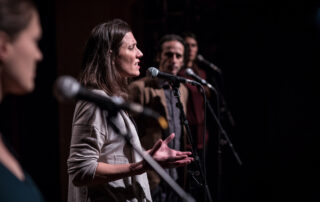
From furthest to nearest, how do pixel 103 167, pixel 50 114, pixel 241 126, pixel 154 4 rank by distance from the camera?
pixel 241 126 → pixel 154 4 → pixel 50 114 → pixel 103 167

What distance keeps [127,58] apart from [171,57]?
4.51 feet

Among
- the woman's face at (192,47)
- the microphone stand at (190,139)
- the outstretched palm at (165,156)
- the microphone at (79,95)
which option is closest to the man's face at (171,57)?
the woman's face at (192,47)

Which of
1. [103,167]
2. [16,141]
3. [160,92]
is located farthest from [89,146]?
[16,141]

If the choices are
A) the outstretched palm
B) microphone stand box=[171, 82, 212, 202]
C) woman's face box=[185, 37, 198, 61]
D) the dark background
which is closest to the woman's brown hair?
microphone stand box=[171, 82, 212, 202]

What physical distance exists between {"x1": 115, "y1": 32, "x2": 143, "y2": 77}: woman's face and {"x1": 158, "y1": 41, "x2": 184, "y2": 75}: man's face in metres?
1.29

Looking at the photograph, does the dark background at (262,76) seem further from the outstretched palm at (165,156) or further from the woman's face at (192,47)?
the outstretched palm at (165,156)

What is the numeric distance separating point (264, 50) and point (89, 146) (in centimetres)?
367

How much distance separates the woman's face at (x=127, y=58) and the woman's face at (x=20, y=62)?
760 millimetres

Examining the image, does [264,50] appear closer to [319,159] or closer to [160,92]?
[319,159]

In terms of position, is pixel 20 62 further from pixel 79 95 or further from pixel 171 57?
pixel 171 57

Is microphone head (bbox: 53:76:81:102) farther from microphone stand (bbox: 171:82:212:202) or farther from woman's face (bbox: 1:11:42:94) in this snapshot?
microphone stand (bbox: 171:82:212:202)

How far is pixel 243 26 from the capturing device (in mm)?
4539

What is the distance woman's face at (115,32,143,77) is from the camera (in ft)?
5.75

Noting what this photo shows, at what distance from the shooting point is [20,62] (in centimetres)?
96
